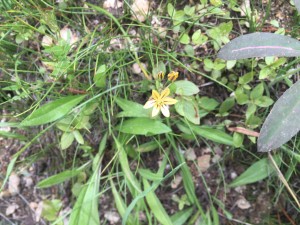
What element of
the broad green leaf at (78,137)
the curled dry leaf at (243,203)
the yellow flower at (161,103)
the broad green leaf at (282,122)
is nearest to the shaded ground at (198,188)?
the curled dry leaf at (243,203)

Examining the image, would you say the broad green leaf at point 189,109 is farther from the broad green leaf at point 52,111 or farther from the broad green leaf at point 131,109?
the broad green leaf at point 52,111

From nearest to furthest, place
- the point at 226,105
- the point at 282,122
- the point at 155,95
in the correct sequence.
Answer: the point at 282,122 < the point at 155,95 < the point at 226,105

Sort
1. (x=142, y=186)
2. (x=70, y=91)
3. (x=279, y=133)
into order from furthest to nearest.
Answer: (x=142, y=186), (x=70, y=91), (x=279, y=133)

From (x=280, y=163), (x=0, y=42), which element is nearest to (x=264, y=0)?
(x=280, y=163)

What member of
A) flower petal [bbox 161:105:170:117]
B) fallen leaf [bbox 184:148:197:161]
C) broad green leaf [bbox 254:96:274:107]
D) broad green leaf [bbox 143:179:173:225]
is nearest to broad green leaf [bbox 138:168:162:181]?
broad green leaf [bbox 143:179:173:225]

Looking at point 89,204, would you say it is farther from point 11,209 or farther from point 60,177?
point 11,209

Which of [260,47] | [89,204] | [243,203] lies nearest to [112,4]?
[260,47]

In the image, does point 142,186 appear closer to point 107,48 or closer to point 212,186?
point 212,186
